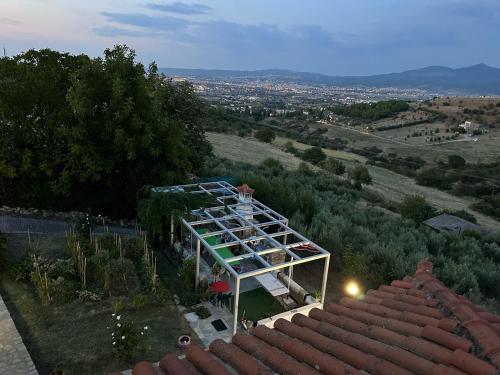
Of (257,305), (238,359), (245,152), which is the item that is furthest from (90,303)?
(245,152)

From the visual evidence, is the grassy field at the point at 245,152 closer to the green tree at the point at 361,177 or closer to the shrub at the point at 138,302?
the green tree at the point at 361,177

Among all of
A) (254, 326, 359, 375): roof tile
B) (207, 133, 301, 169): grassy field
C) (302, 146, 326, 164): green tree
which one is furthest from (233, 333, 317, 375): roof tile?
(302, 146, 326, 164): green tree

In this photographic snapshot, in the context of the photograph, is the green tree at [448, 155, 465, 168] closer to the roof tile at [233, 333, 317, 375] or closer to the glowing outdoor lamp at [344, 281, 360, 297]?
the glowing outdoor lamp at [344, 281, 360, 297]


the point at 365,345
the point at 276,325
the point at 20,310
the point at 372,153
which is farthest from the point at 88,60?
the point at 372,153

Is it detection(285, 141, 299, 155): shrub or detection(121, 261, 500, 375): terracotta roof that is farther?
detection(285, 141, 299, 155): shrub

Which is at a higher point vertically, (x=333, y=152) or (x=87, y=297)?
(x=87, y=297)

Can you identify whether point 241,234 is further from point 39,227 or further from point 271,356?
point 271,356

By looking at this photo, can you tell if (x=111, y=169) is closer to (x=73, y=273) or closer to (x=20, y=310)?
(x=73, y=273)
